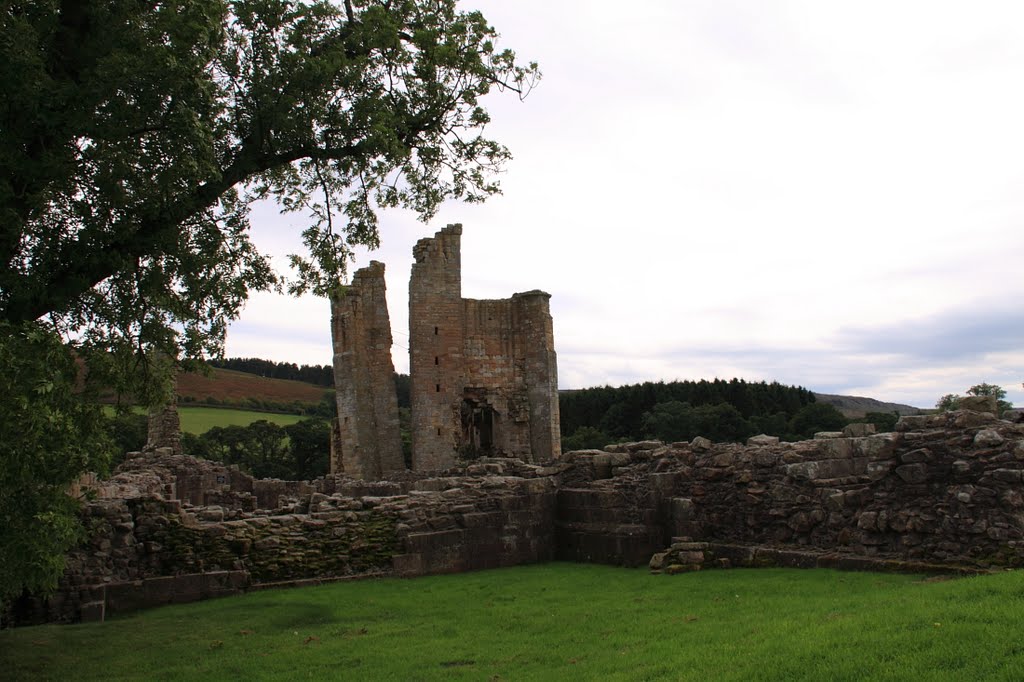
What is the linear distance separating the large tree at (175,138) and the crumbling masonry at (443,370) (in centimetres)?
2150

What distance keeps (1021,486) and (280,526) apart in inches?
403

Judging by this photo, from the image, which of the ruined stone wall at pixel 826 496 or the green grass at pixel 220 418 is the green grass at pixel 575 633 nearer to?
the ruined stone wall at pixel 826 496

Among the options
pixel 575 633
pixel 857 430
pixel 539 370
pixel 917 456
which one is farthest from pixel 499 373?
pixel 575 633

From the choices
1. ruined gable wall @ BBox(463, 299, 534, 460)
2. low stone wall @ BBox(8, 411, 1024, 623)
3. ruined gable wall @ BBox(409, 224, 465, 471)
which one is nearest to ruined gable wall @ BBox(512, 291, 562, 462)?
ruined gable wall @ BBox(463, 299, 534, 460)

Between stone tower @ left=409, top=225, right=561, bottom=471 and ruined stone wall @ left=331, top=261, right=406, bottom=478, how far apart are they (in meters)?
1.37

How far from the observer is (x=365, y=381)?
3550cm

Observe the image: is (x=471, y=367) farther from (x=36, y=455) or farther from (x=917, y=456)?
(x=36, y=455)

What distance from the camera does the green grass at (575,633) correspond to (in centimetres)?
642

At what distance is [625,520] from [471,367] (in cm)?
2188

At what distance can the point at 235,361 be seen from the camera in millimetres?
86500

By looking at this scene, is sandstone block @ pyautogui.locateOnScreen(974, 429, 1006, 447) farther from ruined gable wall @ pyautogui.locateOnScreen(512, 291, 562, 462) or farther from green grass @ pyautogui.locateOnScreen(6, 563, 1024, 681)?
ruined gable wall @ pyautogui.locateOnScreen(512, 291, 562, 462)

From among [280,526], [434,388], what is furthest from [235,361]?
[280,526]

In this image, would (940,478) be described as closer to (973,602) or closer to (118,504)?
(973,602)

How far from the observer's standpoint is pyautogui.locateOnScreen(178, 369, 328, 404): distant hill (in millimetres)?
72569
